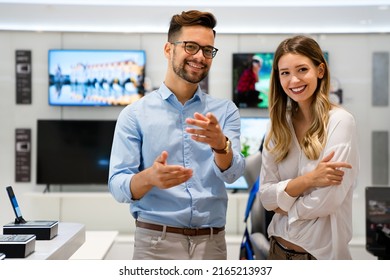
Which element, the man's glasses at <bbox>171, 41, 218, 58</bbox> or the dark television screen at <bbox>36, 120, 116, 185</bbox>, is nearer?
the man's glasses at <bbox>171, 41, 218, 58</bbox>

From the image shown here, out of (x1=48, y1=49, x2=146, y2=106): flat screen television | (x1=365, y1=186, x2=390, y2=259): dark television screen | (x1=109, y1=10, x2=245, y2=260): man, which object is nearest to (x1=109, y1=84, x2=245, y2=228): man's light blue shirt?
(x1=109, y1=10, x2=245, y2=260): man

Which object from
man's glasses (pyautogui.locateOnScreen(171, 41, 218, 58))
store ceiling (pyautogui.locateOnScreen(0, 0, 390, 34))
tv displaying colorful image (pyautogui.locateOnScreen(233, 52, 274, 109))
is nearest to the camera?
man's glasses (pyautogui.locateOnScreen(171, 41, 218, 58))

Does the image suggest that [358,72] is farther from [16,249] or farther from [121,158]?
[16,249]

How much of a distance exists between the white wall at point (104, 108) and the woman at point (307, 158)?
7.1 inches

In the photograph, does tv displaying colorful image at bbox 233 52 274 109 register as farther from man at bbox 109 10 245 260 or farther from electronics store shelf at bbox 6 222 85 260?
electronics store shelf at bbox 6 222 85 260

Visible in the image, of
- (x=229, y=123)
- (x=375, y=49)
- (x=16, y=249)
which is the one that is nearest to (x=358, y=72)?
(x=375, y=49)

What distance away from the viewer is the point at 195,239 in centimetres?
154

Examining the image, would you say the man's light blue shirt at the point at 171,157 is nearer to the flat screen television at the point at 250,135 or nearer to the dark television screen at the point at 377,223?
the flat screen television at the point at 250,135

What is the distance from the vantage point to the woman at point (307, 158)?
57.6 inches

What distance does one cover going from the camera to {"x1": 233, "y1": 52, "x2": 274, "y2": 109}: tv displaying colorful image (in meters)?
1.76

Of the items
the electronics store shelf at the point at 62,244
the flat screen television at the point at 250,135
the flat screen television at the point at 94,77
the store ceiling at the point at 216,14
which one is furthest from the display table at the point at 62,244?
the store ceiling at the point at 216,14

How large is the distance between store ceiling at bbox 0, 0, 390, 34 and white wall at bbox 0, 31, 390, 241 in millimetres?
29

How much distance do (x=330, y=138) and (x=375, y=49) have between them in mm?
492
